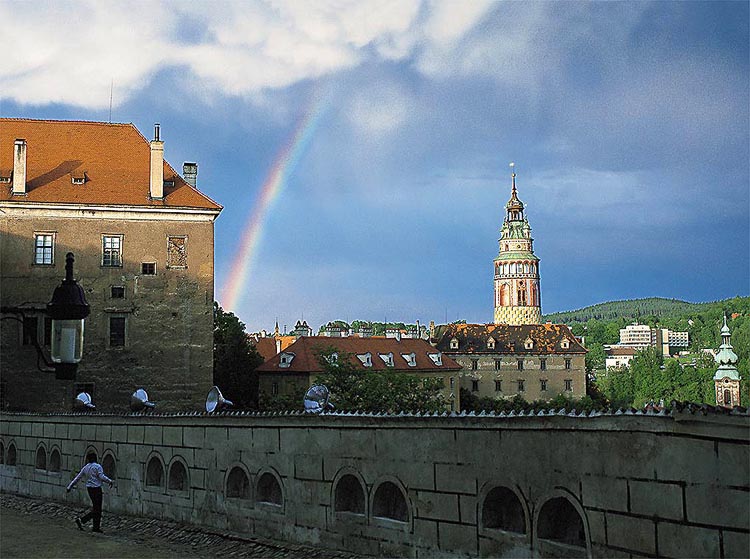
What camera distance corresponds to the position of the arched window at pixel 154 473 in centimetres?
2034

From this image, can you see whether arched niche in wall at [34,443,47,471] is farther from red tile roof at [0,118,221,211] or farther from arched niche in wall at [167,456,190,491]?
red tile roof at [0,118,221,211]

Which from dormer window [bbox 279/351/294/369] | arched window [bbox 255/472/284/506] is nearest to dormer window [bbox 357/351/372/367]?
dormer window [bbox 279/351/294/369]

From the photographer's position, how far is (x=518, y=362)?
119875 mm

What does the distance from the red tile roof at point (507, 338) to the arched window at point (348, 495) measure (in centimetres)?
10492

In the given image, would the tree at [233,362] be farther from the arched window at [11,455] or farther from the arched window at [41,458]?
the arched window at [41,458]

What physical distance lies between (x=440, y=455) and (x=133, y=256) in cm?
3368

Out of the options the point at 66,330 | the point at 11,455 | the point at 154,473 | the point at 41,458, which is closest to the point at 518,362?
the point at 11,455

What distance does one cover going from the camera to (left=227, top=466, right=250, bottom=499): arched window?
58.2 feet

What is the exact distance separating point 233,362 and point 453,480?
5283cm

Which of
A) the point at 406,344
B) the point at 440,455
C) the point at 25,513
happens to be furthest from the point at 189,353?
the point at 406,344

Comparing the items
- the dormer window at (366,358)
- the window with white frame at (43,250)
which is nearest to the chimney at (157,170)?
the window with white frame at (43,250)

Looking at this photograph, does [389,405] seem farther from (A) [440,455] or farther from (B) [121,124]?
(A) [440,455]

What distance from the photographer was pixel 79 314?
28.0 feet

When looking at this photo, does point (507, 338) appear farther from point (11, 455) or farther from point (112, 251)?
point (11, 455)
